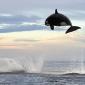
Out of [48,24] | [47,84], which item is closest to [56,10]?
[48,24]

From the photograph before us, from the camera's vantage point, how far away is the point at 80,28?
1204 inches

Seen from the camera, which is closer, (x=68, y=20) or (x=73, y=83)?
(x=68, y=20)

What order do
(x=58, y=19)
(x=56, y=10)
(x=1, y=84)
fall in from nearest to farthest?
(x=58, y=19), (x=56, y=10), (x=1, y=84)

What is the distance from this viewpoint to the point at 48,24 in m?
29.7

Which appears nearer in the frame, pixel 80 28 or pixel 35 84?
pixel 80 28

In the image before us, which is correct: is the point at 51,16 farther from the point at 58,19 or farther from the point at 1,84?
the point at 1,84

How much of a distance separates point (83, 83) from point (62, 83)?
11.4 feet

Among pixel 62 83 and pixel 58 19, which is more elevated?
pixel 58 19

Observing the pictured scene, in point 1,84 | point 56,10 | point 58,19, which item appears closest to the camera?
point 58,19

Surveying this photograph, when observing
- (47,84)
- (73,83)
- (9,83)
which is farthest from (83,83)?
(9,83)

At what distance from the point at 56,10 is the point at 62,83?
4122cm

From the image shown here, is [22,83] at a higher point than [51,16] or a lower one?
lower

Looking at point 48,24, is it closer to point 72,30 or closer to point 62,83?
point 72,30

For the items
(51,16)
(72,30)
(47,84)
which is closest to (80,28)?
(72,30)
